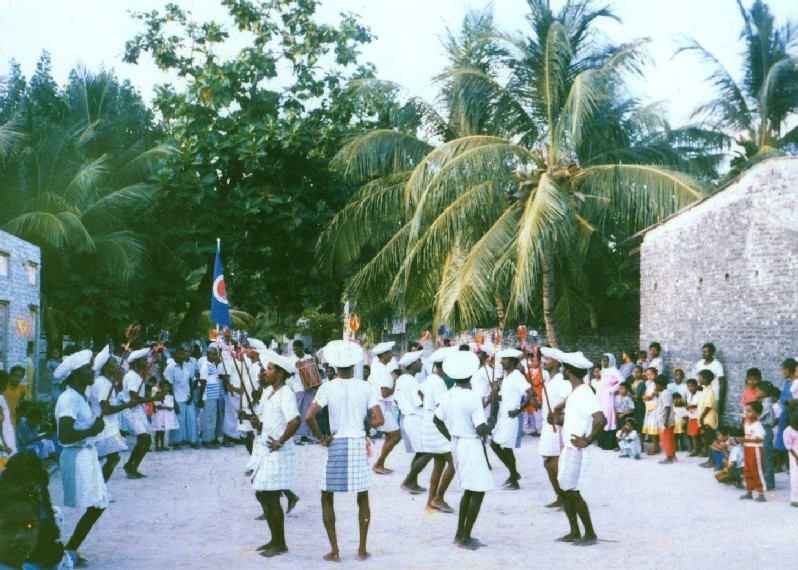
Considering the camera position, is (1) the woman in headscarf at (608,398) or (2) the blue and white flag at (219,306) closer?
(2) the blue and white flag at (219,306)

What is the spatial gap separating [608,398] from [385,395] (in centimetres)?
508

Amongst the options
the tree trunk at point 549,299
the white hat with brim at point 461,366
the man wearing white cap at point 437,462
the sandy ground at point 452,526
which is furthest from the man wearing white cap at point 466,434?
the tree trunk at point 549,299

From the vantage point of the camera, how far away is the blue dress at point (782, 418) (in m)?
11.5

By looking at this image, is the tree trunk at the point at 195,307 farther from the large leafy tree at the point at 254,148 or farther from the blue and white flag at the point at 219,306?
the blue and white flag at the point at 219,306

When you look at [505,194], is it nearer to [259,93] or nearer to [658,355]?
[658,355]

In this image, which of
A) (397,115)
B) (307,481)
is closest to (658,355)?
(307,481)

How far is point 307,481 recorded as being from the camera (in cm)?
1241

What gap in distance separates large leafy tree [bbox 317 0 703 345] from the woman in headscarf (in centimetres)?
257

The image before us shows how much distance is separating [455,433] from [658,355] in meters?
9.75

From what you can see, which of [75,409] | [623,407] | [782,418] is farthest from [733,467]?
[75,409]

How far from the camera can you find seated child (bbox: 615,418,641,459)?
14992 millimetres

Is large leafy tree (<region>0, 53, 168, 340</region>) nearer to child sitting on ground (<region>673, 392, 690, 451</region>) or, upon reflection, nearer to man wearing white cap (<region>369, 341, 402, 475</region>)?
man wearing white cap (<region>369, 341, 402, 475</region>)

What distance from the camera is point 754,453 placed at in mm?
10820

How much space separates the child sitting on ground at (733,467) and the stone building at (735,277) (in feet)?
8.78
